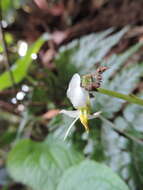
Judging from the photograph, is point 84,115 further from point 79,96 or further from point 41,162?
point 41,162

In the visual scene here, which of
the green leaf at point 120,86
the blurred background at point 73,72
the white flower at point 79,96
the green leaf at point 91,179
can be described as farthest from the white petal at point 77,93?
the green leaf at point 120,86

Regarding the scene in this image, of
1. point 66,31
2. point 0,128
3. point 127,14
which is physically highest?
point 66,31

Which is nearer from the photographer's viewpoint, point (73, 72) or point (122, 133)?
point (122, 133)

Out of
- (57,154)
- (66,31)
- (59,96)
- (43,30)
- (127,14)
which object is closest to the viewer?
(57,154)

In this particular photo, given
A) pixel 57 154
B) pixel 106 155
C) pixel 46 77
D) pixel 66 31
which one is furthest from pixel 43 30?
pixel 106 155

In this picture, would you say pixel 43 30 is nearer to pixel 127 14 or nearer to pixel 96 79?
pixel 127 14

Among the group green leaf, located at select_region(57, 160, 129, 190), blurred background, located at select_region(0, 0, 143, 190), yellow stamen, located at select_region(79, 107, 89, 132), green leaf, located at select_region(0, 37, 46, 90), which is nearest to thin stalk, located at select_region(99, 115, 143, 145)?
blurred background, located at select_region(0, 0, 143, 190)

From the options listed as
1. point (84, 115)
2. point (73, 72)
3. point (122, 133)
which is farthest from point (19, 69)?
point (84, 115)
